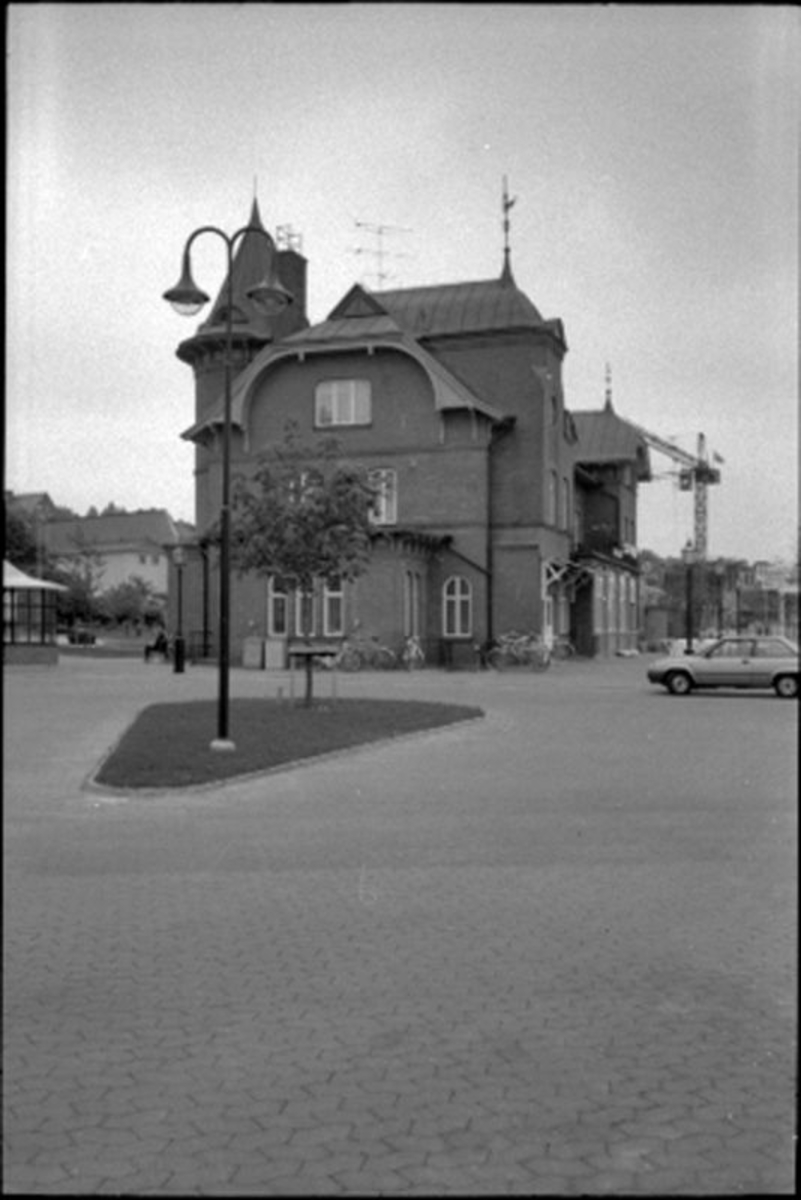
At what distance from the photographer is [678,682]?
57.1 feet

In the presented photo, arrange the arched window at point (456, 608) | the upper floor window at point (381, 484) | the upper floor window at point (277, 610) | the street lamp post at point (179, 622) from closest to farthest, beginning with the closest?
the street lamp post at point (179, 622), the upper floor window at point (277, 610), the upper floor window at point (381, 484), the arched window at point (456, 608)

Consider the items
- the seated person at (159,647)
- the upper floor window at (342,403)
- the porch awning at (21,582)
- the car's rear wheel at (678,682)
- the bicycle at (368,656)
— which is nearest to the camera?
the porch awning at (21,582)

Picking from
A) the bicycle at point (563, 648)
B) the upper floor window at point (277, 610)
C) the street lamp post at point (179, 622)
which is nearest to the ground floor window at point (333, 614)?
the upper floor window at point (277, 610)

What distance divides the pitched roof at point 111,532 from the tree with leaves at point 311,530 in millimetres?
9738

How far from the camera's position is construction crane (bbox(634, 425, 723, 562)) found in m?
1.90

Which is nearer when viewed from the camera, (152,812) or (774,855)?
(774,855)

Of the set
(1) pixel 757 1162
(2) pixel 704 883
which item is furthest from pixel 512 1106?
(2) pixel 704 883

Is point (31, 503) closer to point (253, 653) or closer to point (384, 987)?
point (384, 987)

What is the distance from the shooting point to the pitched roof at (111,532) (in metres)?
1.93

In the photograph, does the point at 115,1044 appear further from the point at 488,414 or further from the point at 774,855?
the point at 488,414

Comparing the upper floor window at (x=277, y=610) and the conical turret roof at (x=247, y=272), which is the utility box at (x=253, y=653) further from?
the conical turret roof at (x=247, y=272)

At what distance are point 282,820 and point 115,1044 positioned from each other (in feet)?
16.6

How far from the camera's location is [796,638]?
1666 mm

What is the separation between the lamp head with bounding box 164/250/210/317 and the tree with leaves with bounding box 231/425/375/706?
10.5 metres
